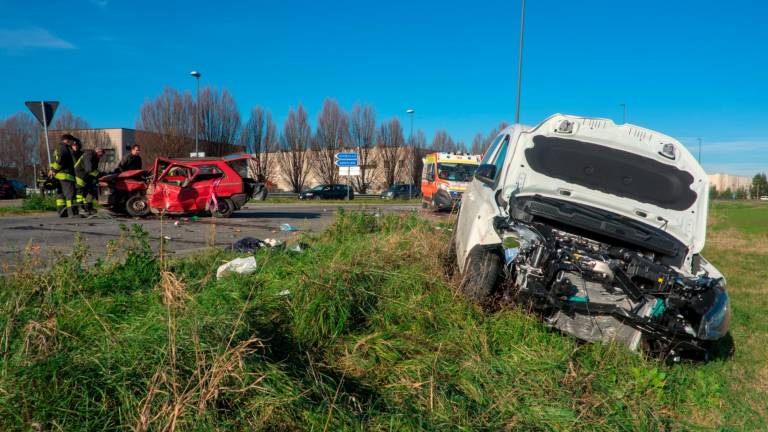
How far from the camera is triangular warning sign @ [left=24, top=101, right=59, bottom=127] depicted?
12273 mm

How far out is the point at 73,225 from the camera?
411 inches

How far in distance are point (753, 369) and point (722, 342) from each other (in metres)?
0.58

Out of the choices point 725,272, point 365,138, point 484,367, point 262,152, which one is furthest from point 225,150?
point 484,367

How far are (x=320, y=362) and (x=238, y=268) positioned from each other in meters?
2.16

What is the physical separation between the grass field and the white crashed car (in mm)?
240

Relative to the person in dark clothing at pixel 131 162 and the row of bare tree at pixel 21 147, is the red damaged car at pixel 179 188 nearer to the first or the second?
the person in dark clothing at pixel 131 162

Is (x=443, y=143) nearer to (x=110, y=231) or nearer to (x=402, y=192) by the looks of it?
(x=402, y=192)

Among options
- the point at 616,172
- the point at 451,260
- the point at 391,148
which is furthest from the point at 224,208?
the point at 391,148

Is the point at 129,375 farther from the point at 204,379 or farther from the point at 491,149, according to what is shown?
the point at 491,149

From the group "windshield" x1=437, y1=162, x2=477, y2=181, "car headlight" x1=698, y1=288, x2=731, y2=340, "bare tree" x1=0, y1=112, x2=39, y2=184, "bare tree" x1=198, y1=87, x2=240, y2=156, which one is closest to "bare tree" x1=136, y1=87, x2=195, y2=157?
"bare tree" x1=198, y1=87, x2=240, y2=156

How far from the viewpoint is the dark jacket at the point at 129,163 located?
12.4 meters

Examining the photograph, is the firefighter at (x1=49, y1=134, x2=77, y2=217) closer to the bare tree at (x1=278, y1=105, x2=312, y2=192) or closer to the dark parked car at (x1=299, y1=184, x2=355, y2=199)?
the dark parked car at (x1=299, y1=184, x2=355, y2=199)

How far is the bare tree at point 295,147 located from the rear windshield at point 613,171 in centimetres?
4547

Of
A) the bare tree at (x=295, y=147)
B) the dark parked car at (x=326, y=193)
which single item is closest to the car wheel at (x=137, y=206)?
the dark parked car at (x=326, y=193)
